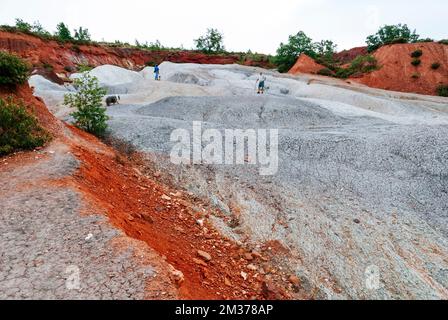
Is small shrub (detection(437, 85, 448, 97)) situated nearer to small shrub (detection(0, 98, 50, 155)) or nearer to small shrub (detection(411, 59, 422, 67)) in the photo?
small shrub (detection(411, 59, 422, 67))

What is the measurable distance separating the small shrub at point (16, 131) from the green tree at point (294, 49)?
37222 millimetres

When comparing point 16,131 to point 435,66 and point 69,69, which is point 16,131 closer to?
point 69,69

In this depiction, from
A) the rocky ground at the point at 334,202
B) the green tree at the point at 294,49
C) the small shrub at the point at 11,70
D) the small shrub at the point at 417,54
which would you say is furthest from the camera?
the green tree at the point at 294,49

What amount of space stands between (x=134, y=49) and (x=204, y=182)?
1819 inches

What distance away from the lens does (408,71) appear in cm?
3484

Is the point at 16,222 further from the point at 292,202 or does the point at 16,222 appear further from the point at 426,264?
the point at 426,264

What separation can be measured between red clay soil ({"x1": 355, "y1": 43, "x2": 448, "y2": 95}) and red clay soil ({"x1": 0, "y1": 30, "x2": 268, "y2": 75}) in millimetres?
18719

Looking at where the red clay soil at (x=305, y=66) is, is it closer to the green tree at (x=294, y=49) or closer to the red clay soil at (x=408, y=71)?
the green tree at (x=294, y=49)

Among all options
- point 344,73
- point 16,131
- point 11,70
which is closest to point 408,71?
point 344,73

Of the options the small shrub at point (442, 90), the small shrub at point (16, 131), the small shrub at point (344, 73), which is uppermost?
the small shrub at point (344, 73)

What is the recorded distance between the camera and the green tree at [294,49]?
4103 cm

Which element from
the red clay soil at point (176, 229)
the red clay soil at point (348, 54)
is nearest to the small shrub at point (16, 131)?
the red clay soil at point (176, 229)

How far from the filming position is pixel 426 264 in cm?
631

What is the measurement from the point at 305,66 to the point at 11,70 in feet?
114
